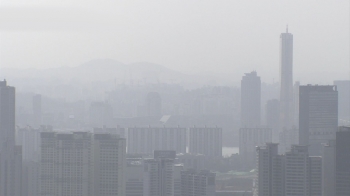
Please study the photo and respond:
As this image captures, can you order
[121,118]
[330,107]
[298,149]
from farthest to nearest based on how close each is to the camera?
1. [121,118]
2. [330,107]
3. [298,149]

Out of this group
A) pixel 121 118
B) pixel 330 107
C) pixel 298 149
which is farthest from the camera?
pixel 121 118

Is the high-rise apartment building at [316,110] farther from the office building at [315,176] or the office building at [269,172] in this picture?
the office building at [315,176]

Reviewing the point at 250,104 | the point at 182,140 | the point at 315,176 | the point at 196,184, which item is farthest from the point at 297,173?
the point at 250,104

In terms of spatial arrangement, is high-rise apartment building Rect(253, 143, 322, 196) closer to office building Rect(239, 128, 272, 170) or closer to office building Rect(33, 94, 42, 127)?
office building Rect(239, 128, 272, 170)

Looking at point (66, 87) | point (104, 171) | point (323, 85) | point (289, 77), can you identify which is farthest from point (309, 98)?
point (104, 171)

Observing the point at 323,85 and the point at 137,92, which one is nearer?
the point at 323,85

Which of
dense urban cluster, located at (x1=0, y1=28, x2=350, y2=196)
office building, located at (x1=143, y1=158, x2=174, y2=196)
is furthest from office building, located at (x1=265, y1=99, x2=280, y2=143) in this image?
office building, located at (x1=143, y1=158, x2=174, y2=196)

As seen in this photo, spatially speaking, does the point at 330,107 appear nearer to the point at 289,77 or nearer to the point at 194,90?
the point at 289,77

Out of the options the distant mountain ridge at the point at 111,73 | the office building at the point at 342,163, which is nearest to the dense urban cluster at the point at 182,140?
the office building at the point at 342,163

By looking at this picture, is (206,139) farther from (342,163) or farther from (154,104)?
(342,163)
